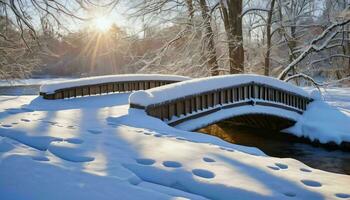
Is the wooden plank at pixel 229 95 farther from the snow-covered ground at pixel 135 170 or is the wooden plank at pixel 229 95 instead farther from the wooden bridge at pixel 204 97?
the snow-covered ground at pixel 135 170

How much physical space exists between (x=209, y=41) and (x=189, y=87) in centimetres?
770

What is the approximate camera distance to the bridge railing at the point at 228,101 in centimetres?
813

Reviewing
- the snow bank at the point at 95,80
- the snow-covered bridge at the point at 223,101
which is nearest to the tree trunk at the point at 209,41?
the snow bank at the point at 95,80

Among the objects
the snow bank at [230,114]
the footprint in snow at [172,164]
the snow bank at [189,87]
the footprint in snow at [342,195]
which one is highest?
the snow bank at [189,87]

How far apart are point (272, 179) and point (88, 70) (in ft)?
154

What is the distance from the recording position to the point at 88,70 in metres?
48.9

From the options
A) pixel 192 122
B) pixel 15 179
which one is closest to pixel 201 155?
pixel 15 179

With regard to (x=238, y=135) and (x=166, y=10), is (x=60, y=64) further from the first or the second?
(x=238, y=135)

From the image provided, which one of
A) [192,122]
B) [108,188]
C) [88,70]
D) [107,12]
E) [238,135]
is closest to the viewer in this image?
[108,188]

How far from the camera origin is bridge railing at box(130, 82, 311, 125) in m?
8.13

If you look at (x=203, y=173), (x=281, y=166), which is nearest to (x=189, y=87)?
(x=281, y=166)

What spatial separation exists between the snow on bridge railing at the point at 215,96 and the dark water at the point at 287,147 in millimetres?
1070

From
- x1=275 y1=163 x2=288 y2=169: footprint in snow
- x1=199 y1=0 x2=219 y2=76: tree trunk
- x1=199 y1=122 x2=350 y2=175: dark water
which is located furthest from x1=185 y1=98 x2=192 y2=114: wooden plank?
x1=199 y1=0 x2=219 y2=76: tree trunk

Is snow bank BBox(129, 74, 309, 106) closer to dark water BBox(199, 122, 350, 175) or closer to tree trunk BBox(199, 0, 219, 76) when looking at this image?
dark water BBox(199, 122, 350, 175)
